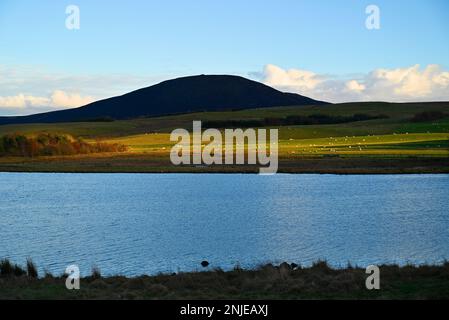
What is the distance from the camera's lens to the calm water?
2331 centimetres

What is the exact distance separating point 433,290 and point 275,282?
3.40 meters

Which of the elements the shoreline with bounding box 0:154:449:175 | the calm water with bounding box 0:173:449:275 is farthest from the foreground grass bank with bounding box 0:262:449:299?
the shoreline with bounding box 0:154:449:175

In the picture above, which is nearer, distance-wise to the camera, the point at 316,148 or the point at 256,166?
the point at 256,166

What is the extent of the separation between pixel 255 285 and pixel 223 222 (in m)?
16.9

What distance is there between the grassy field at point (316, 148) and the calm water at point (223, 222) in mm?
6541

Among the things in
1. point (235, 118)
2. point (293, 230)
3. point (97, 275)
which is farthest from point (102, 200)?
point (235, 118)

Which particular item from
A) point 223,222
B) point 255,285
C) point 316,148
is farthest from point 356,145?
point 255,285

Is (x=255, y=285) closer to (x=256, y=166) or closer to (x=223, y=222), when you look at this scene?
(x=223, y=222)

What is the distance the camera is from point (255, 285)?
15680 millimetres

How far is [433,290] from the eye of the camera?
14422mm

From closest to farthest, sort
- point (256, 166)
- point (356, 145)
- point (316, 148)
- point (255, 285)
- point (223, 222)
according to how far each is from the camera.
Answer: point (255, 285)
point (223, 222)
point (256, 166)
point (316, 148)
point (356, 145)

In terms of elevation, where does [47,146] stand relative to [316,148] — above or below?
above

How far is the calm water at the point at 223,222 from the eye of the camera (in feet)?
76.5

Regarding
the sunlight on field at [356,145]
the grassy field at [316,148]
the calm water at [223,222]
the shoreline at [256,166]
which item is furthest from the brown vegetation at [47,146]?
the calm water at [223,222]
